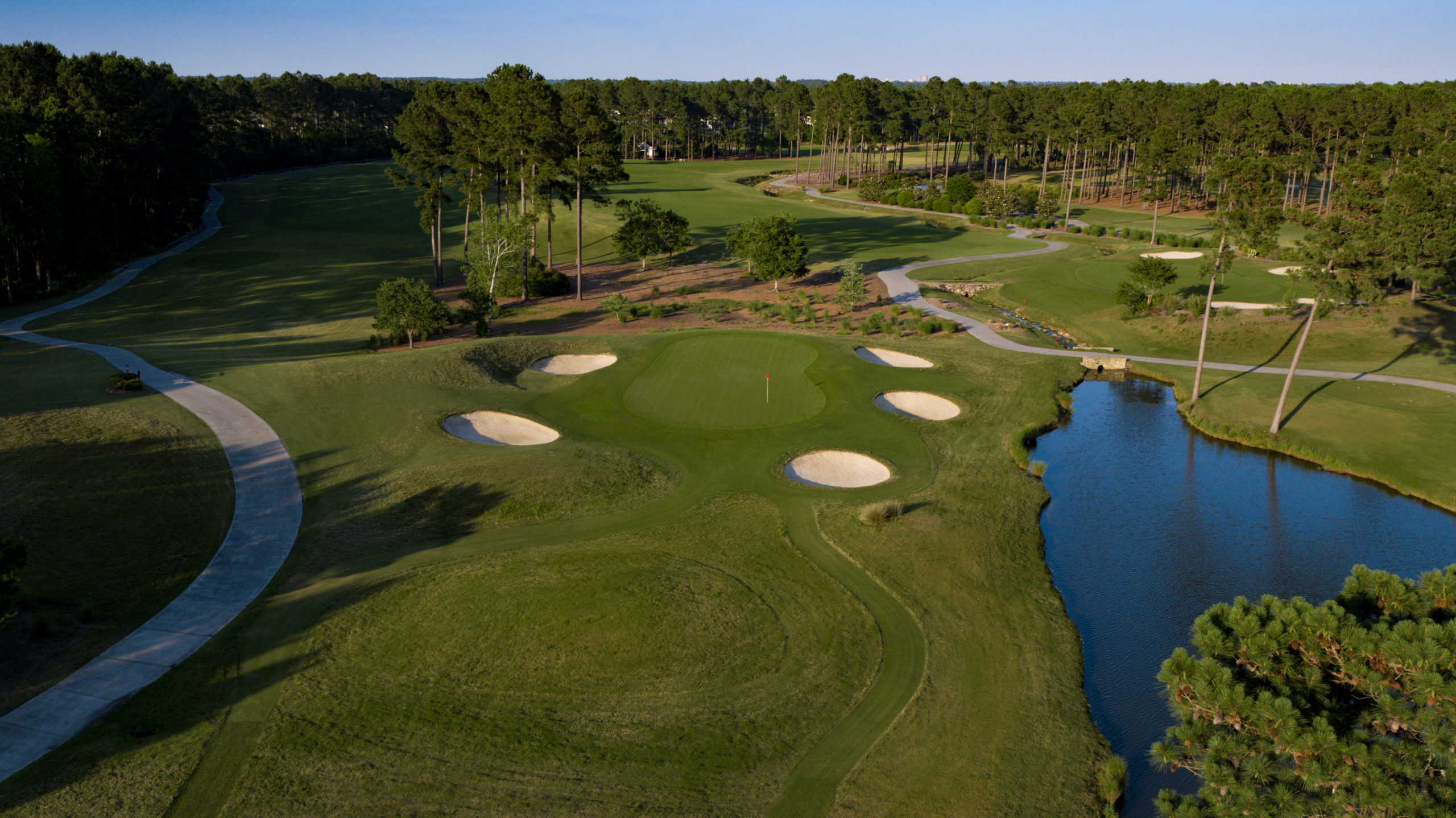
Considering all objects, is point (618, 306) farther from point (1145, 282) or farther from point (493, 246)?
point (1145, 282)

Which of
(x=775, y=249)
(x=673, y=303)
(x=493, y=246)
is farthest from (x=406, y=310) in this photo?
(x=775, y=249)

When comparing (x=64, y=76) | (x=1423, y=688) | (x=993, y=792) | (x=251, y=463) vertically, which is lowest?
(x=993, y=792)

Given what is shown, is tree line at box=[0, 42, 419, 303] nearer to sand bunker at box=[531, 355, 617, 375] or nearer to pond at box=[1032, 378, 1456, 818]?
sand bunker at box=[531, 355, 617, 375]

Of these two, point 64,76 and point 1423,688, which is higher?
point 64,76

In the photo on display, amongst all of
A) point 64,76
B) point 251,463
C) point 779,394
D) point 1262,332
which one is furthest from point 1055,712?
point 64,76

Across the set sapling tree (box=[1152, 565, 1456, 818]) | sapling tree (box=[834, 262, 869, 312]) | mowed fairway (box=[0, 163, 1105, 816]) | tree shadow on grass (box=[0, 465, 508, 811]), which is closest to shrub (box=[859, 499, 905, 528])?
mowed fairway (box=[0, 163, 1105, 816])

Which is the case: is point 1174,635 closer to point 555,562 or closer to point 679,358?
point 555,562
